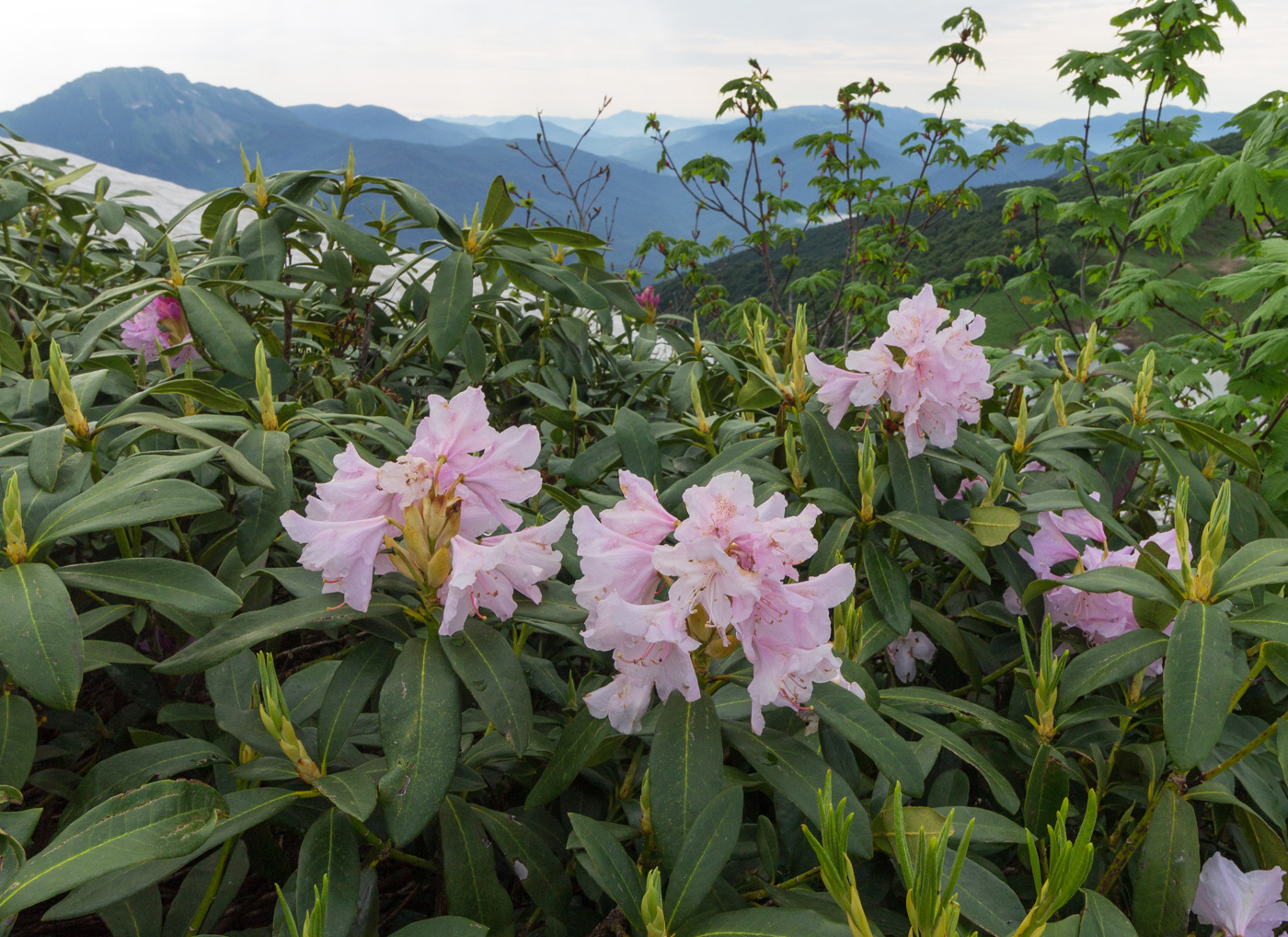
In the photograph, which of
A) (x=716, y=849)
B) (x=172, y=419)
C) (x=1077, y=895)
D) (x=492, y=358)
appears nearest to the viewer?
(x=716, y=849)

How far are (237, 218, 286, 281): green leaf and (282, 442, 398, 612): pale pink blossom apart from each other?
801mm

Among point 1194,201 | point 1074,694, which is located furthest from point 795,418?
point 1194,201

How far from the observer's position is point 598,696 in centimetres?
78

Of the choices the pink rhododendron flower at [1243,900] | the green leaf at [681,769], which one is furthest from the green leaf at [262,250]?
the pink rhododendron flower at [1243,900]

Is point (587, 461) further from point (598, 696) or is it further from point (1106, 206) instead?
point (1106, 206)

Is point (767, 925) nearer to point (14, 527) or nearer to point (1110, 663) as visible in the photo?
point (1110, 663)

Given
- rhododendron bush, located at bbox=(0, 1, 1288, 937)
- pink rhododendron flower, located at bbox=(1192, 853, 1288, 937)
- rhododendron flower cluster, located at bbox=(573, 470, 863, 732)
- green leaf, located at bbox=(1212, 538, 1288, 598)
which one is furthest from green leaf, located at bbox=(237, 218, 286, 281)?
pink rhododendron flower, located at bbox=(1192, 853, 1288, 937)

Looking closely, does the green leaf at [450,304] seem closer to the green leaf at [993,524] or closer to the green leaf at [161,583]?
the green leaf at [161,583]

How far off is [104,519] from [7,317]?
4.22 ft

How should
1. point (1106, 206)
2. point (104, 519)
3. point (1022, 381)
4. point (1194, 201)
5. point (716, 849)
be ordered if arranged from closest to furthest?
point (716, 849) → point (104, 519) → point (1022, 381) → point (1194, 201) → point (1106, 206)

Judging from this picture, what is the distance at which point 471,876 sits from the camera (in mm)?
797

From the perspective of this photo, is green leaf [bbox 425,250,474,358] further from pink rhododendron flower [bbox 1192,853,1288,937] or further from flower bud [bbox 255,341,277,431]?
pink rhododendron flower [bbox 1192,853,1288,937]

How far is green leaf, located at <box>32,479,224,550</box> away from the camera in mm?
815

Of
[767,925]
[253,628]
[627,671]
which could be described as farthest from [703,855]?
[253,628]
